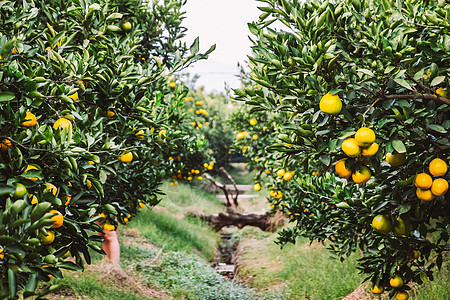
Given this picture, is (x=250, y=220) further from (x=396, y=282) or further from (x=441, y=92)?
(x=441, y=92)

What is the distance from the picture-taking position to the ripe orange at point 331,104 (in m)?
1.62

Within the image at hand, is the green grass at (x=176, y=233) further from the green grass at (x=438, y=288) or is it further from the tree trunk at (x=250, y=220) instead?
the green grass at (x=438, y=288)

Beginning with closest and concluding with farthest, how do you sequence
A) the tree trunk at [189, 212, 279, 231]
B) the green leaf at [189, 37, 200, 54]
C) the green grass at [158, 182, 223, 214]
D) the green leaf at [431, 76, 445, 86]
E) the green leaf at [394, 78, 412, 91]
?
1. the green leaf at [394, 78, 412, 91]
2. the green leaf at [431, 76, 445, 86]
3. the green leaf at [189, 37, 200, 54]
4. the tree trunk at [189, 212, 279, 231]
5. the green grass at [158, 182, 223, 214]

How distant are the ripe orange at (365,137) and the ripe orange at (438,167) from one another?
0.40 m

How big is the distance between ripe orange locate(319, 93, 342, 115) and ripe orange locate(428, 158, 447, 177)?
557 millimetres

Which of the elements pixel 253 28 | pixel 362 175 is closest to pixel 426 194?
pixel 362 175

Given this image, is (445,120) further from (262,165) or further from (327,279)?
A: (262,165)

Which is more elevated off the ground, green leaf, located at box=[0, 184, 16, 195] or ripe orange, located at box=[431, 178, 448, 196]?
green leaf, located at box=[0, 184, 16, 195]

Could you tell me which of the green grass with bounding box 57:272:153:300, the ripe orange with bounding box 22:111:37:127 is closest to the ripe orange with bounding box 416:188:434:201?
the ripe orange with bounding box 22:111:37:127

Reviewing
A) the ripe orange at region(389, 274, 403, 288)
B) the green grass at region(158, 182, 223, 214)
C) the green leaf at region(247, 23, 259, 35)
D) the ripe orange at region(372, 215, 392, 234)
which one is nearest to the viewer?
the green leaf at region(247, 23, 259, 35)

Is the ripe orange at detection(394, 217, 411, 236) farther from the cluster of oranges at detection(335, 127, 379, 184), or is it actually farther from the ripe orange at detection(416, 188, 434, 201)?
the cluster of oranges at detection(335, 127, 379, 184)

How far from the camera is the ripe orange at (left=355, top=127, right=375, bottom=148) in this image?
157cm

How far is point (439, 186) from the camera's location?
1704mm

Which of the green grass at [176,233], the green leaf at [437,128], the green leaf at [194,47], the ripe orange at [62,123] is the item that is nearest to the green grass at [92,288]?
the green grass at [176,233]
